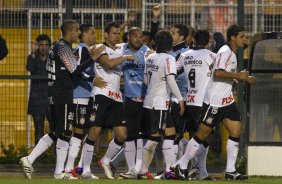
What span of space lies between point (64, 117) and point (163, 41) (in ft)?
6.13

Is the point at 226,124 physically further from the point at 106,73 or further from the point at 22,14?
the point at 22,14

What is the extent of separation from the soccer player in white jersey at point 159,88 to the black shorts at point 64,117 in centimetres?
116

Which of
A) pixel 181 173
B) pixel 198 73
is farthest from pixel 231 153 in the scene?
pixel 198 73

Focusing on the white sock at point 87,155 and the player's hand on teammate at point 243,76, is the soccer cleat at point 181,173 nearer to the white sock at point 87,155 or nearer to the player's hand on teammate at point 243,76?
the white sock at point 87,155

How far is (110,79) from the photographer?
19.1m

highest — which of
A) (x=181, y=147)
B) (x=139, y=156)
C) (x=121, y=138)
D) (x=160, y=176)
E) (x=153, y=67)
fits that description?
(x=153, y=67)

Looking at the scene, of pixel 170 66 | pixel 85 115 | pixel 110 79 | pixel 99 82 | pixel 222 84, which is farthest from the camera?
pixel 85 115

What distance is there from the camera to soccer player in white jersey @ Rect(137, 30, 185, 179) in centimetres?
1880

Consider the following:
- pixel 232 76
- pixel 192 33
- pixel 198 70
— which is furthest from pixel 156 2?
pixel 232 76

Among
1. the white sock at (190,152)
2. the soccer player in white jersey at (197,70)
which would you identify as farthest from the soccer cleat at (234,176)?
the soccer player in white jersey at (197,70)

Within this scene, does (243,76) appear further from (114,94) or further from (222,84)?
(114,94)

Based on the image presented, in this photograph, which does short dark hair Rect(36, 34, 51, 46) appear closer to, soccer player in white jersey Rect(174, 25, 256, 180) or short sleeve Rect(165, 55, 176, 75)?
short sleeve Rect(165, 55, 176, 75)

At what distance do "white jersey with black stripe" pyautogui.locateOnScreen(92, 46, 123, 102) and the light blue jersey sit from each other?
0.33m

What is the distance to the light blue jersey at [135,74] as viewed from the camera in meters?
19.5
